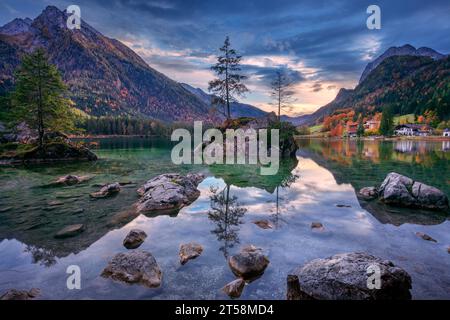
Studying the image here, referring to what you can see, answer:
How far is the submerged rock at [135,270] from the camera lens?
7.39 metres

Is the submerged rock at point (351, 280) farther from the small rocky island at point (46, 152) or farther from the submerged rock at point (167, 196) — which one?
the small rocky island at point (46, 152)

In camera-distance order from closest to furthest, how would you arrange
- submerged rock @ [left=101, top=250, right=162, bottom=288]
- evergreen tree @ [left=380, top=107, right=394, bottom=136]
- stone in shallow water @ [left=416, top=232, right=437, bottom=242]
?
submerged rock @ [left=101, top=250, right=162, bottom=288], stone in shallow water @ [left=416, top=232, right=437, bottom=242], evergreen tree @ [left=380, top=107, right=394, bottom=136]

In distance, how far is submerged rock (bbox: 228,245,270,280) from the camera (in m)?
7.69

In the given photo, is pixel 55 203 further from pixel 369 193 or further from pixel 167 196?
pixel 369 193

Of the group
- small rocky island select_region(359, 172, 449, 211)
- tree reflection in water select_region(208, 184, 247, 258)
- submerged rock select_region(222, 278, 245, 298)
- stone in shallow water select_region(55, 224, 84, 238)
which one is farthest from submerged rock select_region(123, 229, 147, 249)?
small rocky island select_region(359, 172, 449, 211)

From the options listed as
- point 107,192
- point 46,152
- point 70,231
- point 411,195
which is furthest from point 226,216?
point 46,152

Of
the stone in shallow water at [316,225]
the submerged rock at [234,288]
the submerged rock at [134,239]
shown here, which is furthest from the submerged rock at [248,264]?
the stone in shallow water at [316,225]

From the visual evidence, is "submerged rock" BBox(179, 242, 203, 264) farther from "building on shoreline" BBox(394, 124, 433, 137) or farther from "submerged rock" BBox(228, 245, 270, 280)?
"building on shoreline" BBox(394, 124, 433, 137)

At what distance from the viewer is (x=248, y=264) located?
7883 millimetres

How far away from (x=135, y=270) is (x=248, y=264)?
3.45 metres

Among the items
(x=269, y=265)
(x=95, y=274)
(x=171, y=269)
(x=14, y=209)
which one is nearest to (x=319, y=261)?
(x=269, y=265)

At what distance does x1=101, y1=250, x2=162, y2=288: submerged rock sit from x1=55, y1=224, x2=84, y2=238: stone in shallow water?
13.5 feet

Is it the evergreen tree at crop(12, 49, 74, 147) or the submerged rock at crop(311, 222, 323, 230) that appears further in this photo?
the evergreen tree at crop(12, 49, 74, 147)

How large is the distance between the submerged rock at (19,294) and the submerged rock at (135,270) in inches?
66.6
